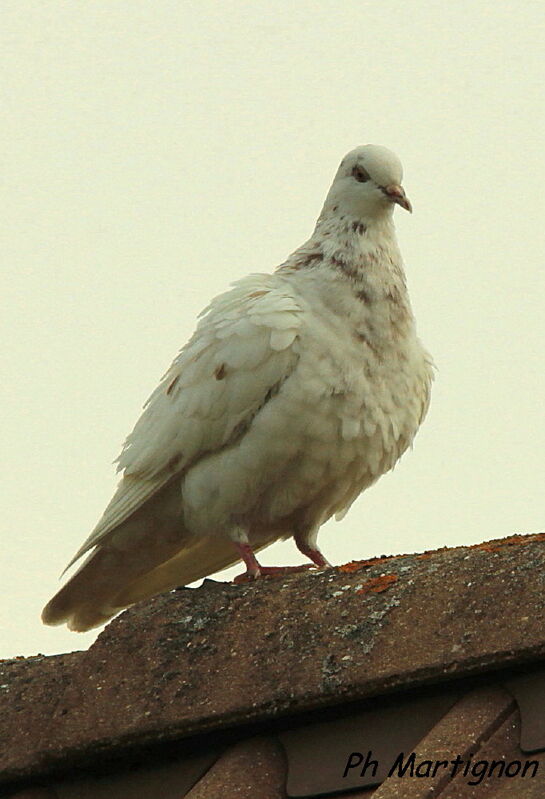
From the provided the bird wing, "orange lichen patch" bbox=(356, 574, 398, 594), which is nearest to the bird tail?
the bird wing

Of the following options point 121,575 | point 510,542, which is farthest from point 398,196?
point 510,542

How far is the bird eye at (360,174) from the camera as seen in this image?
24.1 ft

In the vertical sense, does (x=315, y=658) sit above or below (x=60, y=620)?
below

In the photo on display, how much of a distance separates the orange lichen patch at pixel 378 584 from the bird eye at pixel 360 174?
11.2ft

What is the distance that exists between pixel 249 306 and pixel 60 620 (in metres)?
1.80

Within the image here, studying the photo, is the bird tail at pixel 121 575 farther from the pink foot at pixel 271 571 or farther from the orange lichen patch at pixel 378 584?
the orange lichen patch at pixel 378 584

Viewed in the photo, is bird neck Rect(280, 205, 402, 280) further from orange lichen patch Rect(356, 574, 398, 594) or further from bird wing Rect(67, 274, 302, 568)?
orange lichen patch Rect(356, 574, 398, 594)

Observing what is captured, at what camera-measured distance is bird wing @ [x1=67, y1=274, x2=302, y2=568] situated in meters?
6.47

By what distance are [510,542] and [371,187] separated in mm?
3370

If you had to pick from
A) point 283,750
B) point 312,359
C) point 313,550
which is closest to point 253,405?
point 312,359

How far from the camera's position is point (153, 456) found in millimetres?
6816

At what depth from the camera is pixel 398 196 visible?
7168 mm

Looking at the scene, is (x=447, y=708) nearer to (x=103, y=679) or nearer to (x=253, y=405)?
(x=103, y=679)

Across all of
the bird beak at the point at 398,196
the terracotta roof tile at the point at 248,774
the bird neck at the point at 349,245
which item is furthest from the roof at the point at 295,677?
the bird beak at the point at 398,196
